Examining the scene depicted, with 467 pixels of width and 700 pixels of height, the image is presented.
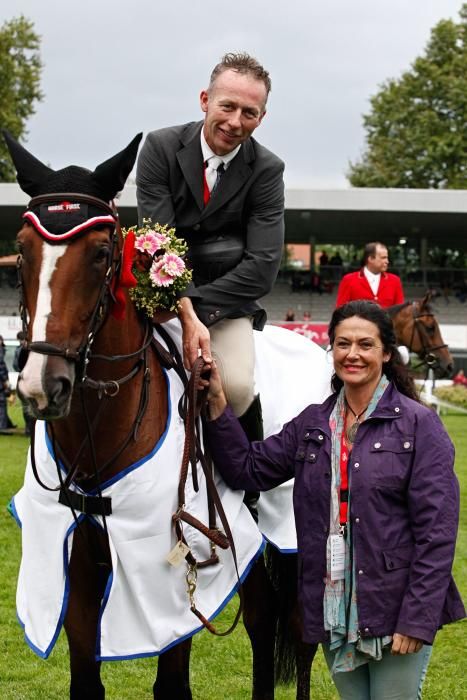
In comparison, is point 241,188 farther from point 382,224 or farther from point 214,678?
point 382,224

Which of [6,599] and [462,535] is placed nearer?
[6,599]

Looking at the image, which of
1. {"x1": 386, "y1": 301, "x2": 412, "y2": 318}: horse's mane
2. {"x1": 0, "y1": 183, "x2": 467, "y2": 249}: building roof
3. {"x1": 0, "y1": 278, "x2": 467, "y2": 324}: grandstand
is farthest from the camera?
{"x1": 0, "y1": 278, "x2": 467, "y2": 324}: grandstand

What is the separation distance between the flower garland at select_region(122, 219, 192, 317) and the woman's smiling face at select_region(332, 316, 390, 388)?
642 mm

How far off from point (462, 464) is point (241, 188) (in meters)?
9.56

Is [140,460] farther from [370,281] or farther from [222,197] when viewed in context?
[370,281]

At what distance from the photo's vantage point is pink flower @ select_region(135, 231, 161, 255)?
3365 mm

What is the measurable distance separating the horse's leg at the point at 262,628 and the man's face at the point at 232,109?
6.67 ft

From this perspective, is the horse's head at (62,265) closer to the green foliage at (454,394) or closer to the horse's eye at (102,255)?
the horse's eye at (102,255)

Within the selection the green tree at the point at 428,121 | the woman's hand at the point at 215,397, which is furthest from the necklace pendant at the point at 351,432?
the green tree at the point at 428,121

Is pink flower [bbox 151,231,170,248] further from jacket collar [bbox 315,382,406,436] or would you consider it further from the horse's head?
jacket collar [bbox 315,382,406,436]

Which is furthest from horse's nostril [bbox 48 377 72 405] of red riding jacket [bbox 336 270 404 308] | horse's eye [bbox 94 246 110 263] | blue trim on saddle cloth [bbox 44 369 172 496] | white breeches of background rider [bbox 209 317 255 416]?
red riding jacket [bbox 336 270 404 308]

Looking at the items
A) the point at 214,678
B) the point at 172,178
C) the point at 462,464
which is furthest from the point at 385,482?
the point at 462,464

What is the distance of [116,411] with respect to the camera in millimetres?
3301

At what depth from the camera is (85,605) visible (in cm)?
344
